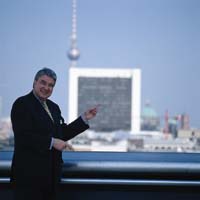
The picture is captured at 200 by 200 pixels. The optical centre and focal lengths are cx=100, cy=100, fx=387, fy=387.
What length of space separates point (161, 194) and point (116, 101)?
582cm

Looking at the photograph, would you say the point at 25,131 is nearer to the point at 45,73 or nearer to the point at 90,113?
the point at 45,73

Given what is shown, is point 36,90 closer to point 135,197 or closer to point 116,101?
point 135,197

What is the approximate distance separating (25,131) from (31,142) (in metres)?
0.05

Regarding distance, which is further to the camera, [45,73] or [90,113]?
[90,113]

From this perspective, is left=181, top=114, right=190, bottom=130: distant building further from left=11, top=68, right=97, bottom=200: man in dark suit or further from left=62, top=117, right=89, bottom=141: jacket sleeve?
left=11, top=68, right=97, bottom=200: man in dark suit

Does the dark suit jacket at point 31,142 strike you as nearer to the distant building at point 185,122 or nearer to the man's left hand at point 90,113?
the man's left hand at point 90,113

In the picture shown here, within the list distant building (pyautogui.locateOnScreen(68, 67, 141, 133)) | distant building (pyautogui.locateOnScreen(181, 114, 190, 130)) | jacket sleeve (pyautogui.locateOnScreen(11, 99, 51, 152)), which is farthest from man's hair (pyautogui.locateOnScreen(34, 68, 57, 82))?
distant building (pyautogui.locateOnScreen(68, 67, 141, 133))

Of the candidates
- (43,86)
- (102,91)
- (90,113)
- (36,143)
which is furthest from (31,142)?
(102,91)

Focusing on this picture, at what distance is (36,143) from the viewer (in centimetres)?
148

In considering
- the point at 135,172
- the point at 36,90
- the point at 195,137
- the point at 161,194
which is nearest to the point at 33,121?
the point at 36,90

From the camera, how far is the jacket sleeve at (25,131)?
147 cm

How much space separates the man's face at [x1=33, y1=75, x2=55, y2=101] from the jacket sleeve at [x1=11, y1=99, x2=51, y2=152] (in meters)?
0.09

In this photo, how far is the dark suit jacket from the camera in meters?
1.48

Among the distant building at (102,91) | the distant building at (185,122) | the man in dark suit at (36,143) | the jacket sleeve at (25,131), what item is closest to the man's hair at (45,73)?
the man in dark suit at (36,143)
